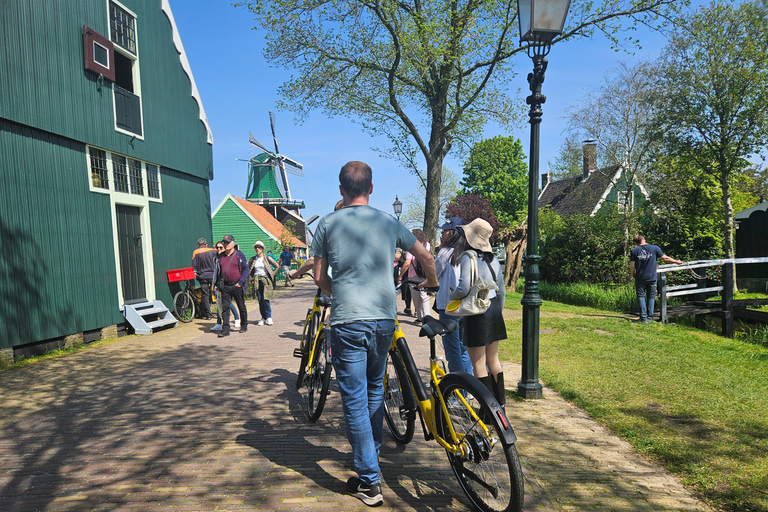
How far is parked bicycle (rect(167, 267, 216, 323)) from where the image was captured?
1181cm

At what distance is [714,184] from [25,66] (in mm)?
19375

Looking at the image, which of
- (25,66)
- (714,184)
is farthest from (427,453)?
(714,184)

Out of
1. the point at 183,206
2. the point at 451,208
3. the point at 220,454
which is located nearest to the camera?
the point at 220,454

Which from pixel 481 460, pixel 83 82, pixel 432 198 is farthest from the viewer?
pixel 432 198

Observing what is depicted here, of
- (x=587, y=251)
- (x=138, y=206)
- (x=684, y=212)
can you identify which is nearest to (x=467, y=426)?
(x=138, y=206)

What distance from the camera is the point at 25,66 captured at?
784 cm

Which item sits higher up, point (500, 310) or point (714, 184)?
point (714, 184)

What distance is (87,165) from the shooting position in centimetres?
928

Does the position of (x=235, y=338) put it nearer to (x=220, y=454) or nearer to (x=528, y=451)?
(x=220, y=454)

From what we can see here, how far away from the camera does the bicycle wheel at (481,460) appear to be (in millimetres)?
2592

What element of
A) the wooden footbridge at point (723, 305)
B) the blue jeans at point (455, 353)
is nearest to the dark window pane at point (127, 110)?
the blue jeans at point (455, 353)

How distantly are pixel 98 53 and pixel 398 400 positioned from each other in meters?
9.54

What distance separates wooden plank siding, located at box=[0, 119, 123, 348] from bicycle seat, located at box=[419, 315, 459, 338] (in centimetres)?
705

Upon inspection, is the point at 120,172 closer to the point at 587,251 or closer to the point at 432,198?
the point at 432,198
